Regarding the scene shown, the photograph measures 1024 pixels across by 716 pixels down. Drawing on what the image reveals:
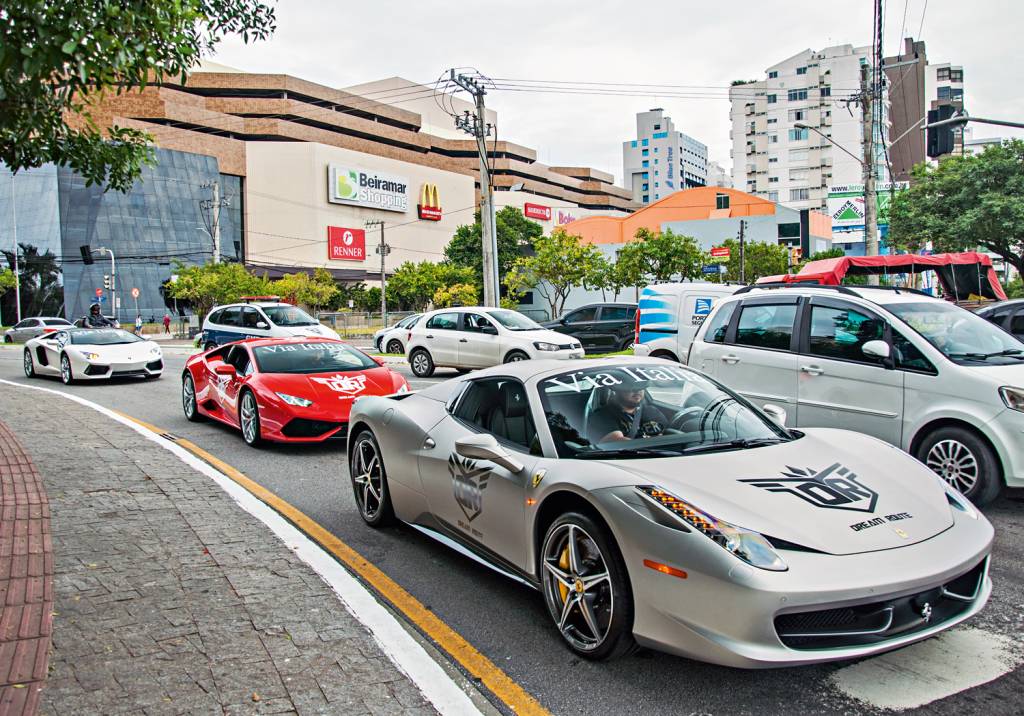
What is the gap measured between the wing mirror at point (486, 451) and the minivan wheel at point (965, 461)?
3.66 metres

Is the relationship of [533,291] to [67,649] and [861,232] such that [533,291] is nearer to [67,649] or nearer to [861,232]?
[861,232]

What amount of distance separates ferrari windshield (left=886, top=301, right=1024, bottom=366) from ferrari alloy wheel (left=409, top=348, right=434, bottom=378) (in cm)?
1250

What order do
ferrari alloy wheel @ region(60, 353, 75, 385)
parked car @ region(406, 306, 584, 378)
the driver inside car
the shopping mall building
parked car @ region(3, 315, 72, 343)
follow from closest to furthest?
the driver inside car
ferrari alloy wheel @ region(60, 353, 75, 385)
parked car @ region(406, 306, 584, 378)
parked car @ region(3, 315, 72, 343)
the shopping mall building

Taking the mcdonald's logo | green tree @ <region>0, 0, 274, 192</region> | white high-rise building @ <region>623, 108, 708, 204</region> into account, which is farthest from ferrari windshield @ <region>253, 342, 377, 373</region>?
white high-rise building @ <region>623, 108, 708, 204</region>

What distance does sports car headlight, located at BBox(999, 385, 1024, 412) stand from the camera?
5.83 meters

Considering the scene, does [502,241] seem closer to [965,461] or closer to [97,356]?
[97,356]

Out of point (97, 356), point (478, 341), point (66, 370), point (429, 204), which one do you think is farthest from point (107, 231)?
point (478, 341)

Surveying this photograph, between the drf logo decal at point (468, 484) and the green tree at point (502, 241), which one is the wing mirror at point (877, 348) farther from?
the green tree at point (502, 241)

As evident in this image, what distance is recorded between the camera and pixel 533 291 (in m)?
63.6

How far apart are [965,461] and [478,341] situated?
12.3 m

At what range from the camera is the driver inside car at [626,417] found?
13.6ft

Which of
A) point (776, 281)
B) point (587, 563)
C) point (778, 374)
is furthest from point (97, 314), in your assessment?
point (587, 563)

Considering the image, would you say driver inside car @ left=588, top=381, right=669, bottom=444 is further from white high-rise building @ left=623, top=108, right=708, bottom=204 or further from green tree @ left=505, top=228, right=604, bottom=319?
white high-rise building @ left=623, top=108, right=708, bottom=204

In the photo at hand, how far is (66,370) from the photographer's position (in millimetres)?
16531
